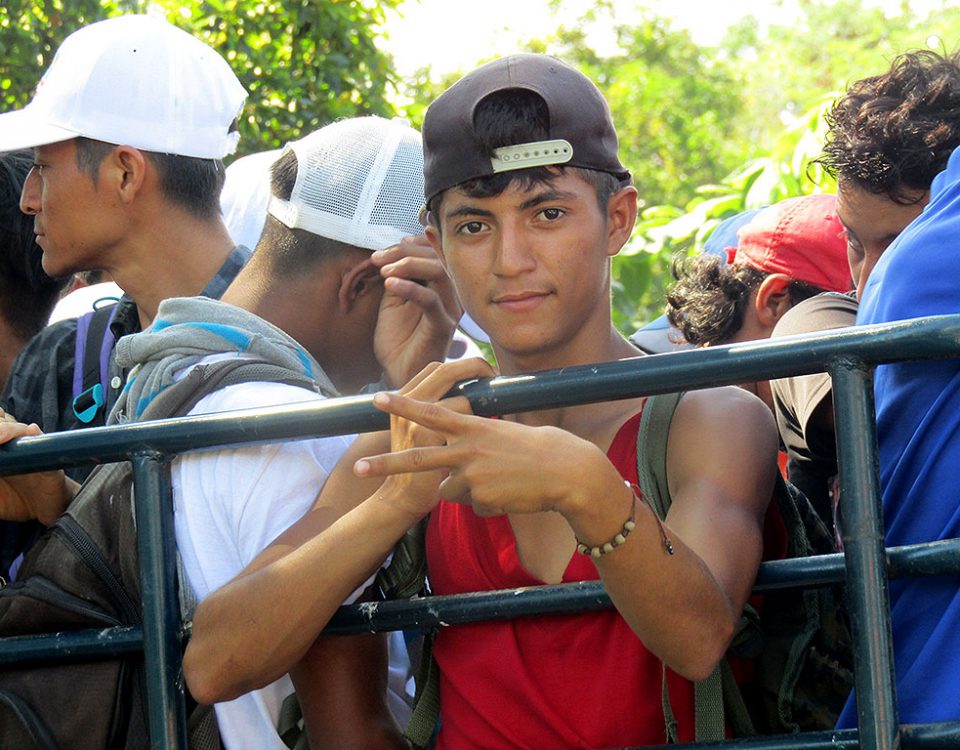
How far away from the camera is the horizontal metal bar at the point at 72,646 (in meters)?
2.02

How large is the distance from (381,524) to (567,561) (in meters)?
0.29

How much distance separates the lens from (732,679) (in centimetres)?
197

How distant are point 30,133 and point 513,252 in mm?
1455

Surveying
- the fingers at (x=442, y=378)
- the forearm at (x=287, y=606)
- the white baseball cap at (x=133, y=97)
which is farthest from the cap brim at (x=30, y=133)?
the fingers at (x=442, y=378)

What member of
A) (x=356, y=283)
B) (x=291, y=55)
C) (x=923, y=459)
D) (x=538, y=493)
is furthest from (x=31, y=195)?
(x=291, y=55)

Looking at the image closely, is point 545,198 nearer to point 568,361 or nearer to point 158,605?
point 568,361

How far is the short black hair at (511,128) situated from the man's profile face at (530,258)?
0.01 meters

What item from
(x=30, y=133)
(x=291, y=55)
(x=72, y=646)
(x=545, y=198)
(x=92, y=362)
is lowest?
(x=72, y=646)

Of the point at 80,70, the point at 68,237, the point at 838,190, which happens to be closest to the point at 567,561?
the point at 838,190

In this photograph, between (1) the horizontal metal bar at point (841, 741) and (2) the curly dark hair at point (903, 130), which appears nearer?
(1) the horizontal metal bar at point (841, 741)

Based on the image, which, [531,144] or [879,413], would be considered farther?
[531,144]

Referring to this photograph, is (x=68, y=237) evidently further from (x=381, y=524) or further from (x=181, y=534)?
(x=381, y=524)

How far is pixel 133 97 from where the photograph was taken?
3.23m

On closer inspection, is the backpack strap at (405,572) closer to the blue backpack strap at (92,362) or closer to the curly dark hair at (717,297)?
the blue backpack strap at (92,362)
